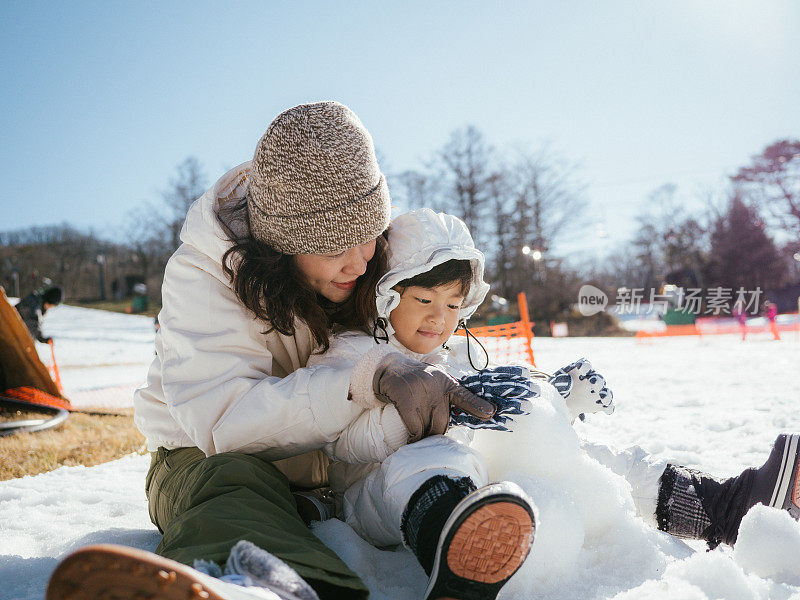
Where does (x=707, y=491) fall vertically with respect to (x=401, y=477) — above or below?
below

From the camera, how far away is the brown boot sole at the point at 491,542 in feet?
3.13

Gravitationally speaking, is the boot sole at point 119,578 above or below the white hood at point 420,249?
below

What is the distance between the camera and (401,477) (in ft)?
4.20

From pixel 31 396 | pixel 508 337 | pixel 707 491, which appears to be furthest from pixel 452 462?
pixel 508 337

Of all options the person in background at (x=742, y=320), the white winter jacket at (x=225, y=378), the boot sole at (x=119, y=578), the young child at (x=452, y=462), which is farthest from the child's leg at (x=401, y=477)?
the person in background at (x=742, y=320)

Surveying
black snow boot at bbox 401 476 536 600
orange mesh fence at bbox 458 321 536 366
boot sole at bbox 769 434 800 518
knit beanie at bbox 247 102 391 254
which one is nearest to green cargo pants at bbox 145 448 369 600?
black snow boot at bbox 401 476 536 600

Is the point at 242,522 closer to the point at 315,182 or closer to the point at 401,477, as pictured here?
the point at 401,477

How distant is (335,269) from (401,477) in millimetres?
669

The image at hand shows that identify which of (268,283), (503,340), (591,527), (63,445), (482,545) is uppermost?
(268,283)

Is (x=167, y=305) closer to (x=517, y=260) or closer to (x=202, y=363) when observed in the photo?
(x=202, y=363)

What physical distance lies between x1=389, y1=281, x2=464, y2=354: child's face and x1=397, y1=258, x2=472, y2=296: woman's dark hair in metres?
0.01

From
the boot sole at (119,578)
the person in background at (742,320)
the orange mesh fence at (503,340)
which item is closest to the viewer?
the boot sole at (119,578)

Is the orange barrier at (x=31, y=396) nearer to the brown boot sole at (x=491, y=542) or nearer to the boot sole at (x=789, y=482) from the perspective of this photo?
the brown boot sole at (x=491, y=542)

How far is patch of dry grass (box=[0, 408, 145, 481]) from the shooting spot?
9.26 feet
